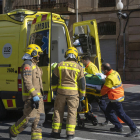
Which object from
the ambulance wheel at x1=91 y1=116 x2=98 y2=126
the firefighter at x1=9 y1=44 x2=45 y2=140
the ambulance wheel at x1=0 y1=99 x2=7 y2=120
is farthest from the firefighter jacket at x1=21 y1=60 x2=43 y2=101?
the ambulance wheel at x1=0 y1=99 x2=7 y2=120

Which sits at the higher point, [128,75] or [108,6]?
[108,6]

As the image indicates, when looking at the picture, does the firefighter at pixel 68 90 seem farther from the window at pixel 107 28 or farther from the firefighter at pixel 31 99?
the window at pixel 107 28

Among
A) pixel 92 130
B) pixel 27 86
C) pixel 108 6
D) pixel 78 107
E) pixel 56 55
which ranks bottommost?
pixel 92 130

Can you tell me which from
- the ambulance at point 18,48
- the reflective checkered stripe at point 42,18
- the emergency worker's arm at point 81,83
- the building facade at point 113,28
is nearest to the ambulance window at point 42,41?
the ambulance at point 18,48

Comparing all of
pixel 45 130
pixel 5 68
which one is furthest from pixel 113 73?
pixel 5 68

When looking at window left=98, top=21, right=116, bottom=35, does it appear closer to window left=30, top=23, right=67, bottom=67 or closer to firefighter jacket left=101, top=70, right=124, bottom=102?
window left=30, top=23, right=67, bottom=67

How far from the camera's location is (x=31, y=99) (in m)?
5.04

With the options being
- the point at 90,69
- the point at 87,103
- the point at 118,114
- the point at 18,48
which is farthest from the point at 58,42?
the point at 118,114

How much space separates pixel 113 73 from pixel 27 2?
16025 millimetres

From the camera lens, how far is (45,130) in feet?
20.9

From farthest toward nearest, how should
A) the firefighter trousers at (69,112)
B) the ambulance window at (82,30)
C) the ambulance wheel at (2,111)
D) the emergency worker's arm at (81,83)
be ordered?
the ambulance window at (82,30) < the ambulance wheel at (2,111) < the emergency worker's arm at (81,83) < the firefighter trousers at (69,112)

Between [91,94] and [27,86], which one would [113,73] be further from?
[27,86]

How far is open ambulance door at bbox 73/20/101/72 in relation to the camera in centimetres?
854

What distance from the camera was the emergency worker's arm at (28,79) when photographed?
5.04 metres
